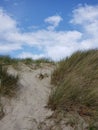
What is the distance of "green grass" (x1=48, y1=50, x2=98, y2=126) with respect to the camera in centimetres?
573

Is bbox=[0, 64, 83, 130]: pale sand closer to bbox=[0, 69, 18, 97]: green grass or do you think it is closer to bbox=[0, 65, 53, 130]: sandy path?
bbox=[0, 65, 53, 130]: sandy path

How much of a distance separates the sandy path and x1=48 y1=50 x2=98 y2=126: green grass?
223mm

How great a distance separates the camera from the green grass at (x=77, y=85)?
18.8 feet

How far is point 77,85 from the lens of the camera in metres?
6.18

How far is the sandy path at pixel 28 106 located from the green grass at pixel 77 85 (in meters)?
0.22

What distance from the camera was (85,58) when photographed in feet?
24.8

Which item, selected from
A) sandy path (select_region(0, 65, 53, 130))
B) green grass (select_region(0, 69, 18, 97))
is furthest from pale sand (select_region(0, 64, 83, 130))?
green grass (select_region(0, 69, 18, 97))

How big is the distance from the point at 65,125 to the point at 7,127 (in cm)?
103

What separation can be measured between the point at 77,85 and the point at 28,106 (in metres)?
1.10

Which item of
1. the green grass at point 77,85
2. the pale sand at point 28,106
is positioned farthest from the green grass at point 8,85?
the green grass at point 77,85

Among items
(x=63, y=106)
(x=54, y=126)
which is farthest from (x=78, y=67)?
(x=54, y=126)

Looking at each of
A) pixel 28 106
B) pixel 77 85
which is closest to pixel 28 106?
pixel 28 106

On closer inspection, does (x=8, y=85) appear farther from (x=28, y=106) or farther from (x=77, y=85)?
(x=77, y=85)

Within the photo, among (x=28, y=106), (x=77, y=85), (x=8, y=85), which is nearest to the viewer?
(x=28, y=106)
